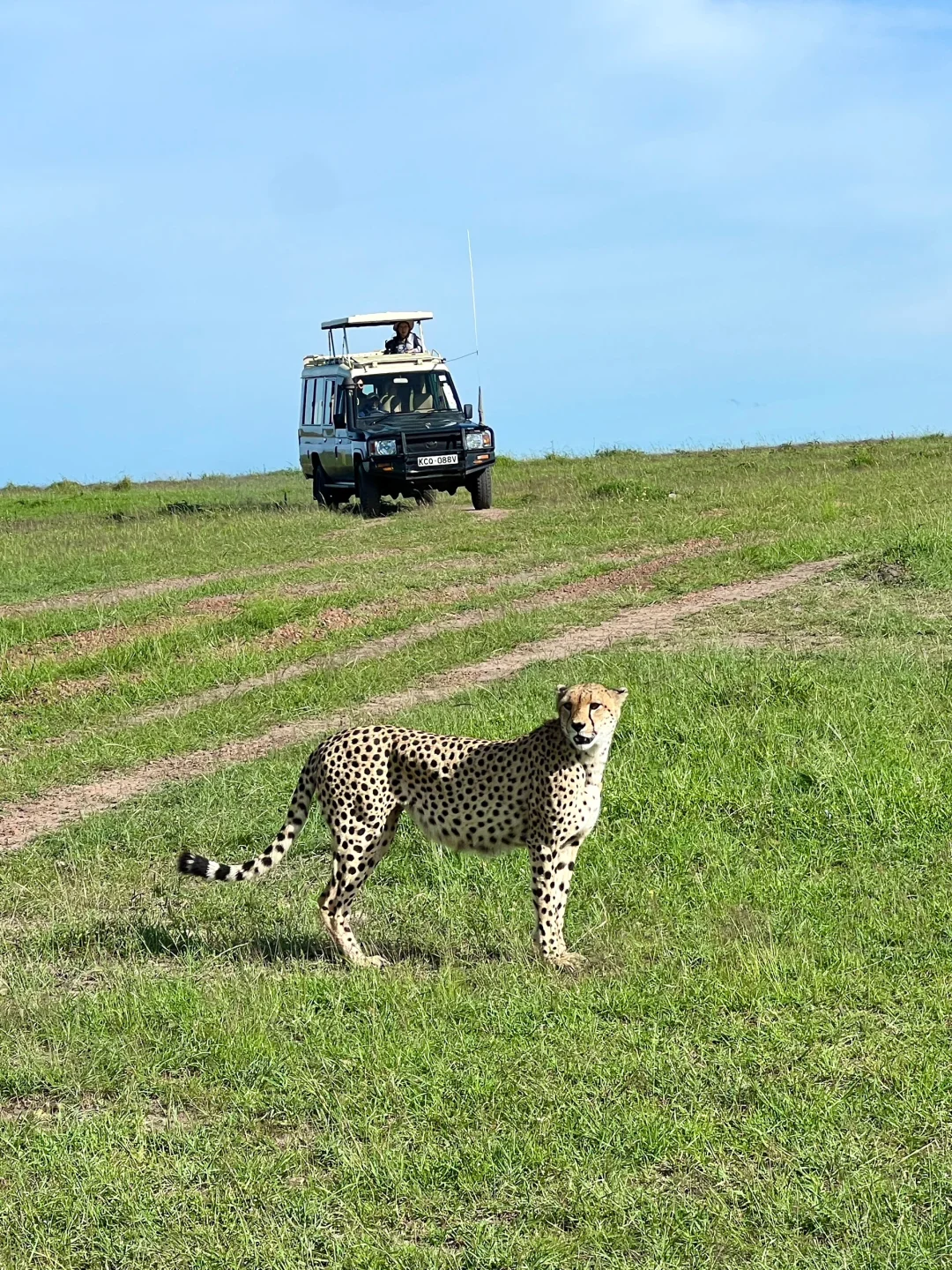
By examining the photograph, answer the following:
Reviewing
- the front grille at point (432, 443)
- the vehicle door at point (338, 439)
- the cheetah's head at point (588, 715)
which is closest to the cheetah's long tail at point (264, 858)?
the cheetah's head at point (588, 715)

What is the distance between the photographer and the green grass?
3617mm

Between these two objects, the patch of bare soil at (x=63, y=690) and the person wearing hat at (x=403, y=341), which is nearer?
the patch of bare soil at (x=63, y=690)

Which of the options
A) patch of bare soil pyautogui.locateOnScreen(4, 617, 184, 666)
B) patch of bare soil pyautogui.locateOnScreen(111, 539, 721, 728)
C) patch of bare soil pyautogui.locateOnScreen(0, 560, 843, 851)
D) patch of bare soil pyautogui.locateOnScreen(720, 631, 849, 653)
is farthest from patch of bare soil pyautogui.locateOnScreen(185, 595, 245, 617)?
patch of bare soil pyautogui.locateOnScreen(720, 631, 849, 653)

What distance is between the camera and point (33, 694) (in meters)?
11.1

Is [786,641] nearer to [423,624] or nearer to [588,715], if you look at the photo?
[423,624]

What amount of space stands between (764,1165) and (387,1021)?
1358 millimetres

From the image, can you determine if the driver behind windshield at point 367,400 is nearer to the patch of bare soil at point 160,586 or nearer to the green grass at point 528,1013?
the patch of bare soil at point 160,586

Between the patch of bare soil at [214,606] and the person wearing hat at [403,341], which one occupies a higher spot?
the person wearing hat at [403,341]

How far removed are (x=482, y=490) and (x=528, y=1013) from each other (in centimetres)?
1722

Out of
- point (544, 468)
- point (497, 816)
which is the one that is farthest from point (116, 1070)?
point (544, 468)

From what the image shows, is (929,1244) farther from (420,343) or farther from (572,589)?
(420,343)

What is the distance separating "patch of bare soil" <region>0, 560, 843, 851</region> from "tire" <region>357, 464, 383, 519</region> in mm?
9245

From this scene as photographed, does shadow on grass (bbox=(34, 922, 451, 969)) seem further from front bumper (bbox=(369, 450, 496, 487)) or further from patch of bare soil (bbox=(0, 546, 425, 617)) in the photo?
front bumper (bbox=(369, 450, 496, 487))

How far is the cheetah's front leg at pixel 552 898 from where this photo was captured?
5113 mm
